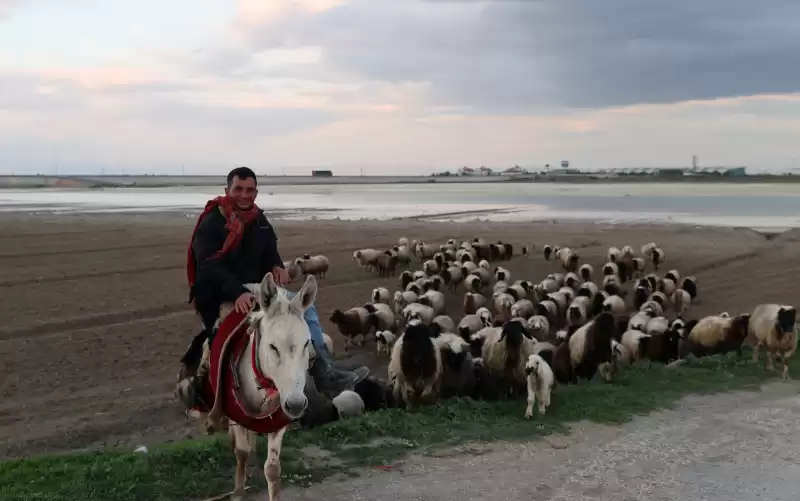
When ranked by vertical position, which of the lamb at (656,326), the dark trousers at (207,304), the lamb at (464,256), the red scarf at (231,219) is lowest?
the lamb at (656,326)

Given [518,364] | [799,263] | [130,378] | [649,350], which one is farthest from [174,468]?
[799,263]

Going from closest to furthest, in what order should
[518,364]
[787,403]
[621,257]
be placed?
[787,403] → [518,364] → [621,257]

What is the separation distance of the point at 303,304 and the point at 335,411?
148 inches

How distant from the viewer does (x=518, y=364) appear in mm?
9094

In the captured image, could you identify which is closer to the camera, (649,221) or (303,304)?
(303,304)

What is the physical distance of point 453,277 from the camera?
61.0 feet

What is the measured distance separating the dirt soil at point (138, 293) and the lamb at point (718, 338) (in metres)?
4.84

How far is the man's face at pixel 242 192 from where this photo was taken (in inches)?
204

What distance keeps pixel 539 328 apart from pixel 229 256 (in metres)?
9.13

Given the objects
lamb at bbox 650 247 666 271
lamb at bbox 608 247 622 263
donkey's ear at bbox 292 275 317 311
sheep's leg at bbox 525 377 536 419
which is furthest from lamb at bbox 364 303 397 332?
lamb at bbox 650 247 666 271

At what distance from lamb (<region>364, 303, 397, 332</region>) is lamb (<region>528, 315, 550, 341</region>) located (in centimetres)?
256

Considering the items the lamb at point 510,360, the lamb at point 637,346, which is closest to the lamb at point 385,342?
the lamb at point 510,360

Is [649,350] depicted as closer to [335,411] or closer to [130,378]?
[335,411]

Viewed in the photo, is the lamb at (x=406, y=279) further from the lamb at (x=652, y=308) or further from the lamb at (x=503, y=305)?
the lamb at (x=652, y=308)
